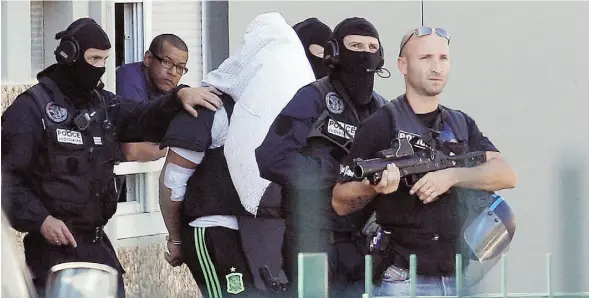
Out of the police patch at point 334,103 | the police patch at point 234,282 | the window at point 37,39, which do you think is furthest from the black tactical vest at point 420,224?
the window at point 37,39

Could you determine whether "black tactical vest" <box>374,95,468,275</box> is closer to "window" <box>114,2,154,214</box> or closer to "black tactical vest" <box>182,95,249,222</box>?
"black tactical vest" <box>182,95,249,222</box>

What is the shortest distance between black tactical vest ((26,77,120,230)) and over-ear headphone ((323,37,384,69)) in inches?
29.4

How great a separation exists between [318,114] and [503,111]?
963 millimetres

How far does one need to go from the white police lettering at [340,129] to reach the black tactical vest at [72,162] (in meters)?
0.76

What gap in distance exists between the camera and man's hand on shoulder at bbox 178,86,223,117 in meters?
4.69

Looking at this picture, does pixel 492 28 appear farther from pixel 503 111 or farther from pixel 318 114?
pixel 318 114

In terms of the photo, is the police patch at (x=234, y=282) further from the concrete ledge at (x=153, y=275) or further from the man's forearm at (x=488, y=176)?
the man's forearm at (x=488, y=176)

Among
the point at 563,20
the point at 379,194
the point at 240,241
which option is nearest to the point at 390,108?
the point at 379,194

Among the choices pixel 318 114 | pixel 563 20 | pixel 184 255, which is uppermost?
pixel 563 20

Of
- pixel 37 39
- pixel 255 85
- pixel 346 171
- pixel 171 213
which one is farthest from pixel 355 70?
pixel 37 39

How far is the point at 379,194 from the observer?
165 inches

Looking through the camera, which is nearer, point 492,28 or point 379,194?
point 379,194

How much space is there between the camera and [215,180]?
4754 mm

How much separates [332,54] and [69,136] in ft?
2.86
